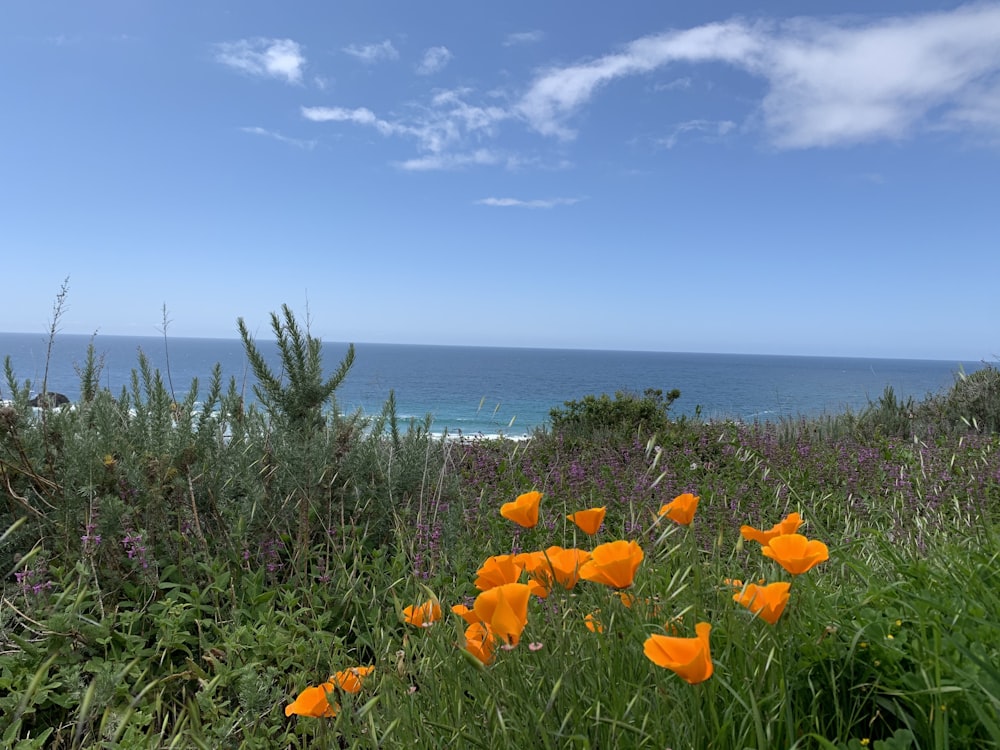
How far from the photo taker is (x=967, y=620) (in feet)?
5.42

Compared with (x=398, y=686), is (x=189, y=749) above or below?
below

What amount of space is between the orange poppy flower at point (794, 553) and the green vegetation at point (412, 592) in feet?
0.61

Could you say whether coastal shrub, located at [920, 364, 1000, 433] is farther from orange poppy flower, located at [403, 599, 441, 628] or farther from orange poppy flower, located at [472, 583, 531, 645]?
orange poppy flower, located at [472, 583, 531, 645]

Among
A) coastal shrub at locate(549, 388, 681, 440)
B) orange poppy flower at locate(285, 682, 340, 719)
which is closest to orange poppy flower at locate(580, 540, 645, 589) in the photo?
orange poppy flower at locate(285, 682, 340, 719)

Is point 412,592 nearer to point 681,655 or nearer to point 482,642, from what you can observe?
point 482,642

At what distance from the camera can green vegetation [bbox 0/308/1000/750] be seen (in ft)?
4.84

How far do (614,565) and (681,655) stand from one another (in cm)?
29

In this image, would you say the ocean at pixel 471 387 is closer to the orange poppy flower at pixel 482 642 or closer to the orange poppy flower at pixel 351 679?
the orange poppy flower at pixel 351 679

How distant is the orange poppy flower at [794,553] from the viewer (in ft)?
4.52

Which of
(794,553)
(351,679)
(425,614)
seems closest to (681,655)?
(794,553)

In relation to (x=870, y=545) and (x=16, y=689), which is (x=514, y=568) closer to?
(x=16, y=689)

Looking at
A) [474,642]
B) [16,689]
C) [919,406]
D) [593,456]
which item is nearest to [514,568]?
[474,642]

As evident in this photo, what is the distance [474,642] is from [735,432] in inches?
242

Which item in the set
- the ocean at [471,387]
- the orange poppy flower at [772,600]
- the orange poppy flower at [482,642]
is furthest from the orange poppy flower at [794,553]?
the ocean at [471,387]
